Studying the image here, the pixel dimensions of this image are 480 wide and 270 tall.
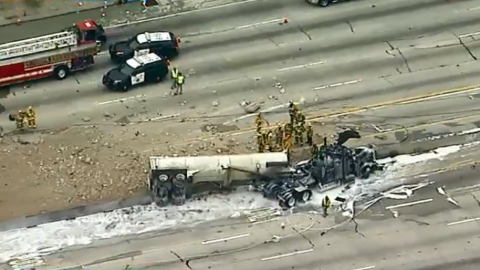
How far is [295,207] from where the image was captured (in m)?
57.9

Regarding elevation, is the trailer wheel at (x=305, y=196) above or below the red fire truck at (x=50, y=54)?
below

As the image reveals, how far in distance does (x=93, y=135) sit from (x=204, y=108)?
5763 mm

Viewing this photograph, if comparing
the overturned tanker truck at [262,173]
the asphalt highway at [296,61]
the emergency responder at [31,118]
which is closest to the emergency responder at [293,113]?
the asphalt highway at [296,61]

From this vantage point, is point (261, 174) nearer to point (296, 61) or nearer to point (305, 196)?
point (305, 196)

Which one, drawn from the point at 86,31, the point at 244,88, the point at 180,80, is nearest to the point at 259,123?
the point at 244,88

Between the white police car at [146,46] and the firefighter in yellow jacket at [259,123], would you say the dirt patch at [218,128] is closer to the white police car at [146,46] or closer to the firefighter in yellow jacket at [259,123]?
the firefighter in yellow jacket at [259,123]

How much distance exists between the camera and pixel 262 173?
192 feet

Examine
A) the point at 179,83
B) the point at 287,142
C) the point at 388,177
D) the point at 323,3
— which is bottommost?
the point at 388,177

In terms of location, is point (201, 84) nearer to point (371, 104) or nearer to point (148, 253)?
point (371, 104)

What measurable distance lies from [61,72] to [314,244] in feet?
59.9

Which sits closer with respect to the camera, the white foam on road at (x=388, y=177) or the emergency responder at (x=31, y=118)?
the white foam on road at (x=388, y=177)

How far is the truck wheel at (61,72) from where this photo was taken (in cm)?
6675

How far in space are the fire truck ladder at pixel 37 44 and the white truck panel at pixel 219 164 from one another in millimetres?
11072

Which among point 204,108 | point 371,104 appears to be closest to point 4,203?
point 204,108
